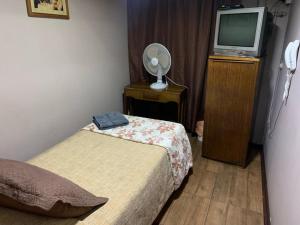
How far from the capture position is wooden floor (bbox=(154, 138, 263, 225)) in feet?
5.95

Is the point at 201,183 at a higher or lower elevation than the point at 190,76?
lower

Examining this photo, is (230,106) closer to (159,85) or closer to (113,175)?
(159,85)

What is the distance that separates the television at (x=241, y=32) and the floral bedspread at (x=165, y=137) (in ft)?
3.11

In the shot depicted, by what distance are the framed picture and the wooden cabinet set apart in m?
1.44

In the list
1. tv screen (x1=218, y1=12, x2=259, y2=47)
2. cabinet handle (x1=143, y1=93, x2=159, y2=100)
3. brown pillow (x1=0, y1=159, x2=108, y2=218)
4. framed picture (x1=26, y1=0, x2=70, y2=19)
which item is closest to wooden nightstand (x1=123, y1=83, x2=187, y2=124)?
cabinet handle (x1=143, y1=93, x2=159, y2=100)

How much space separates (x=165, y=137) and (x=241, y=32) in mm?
1248


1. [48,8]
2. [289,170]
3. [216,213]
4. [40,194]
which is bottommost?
[216,213]

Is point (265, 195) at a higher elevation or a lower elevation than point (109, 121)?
lower

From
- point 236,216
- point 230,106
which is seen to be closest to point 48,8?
point 230,106

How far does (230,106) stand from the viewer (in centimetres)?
229

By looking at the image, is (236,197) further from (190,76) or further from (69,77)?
(69,77)

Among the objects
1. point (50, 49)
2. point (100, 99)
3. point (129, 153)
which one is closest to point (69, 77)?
point (50, 49)

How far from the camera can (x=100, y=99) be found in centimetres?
275

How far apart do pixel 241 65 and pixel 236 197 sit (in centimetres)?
120
